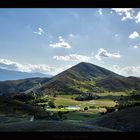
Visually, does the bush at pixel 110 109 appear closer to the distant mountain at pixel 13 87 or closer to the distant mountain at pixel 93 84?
the distant mountain at pixel 93 84

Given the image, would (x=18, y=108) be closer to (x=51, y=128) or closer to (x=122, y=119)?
(x=122, y=119)

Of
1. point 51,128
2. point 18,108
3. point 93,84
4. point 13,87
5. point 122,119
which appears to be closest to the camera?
point 51,128

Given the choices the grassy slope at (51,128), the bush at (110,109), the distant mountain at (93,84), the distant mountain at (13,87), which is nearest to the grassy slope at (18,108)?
the distant mountain at (13,87)

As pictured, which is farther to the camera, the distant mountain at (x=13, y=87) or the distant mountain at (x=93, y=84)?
the distant mountain at (x=13, y=87)

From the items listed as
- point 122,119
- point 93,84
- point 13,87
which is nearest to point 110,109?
point 122,119

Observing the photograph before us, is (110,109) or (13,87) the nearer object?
(110,109)

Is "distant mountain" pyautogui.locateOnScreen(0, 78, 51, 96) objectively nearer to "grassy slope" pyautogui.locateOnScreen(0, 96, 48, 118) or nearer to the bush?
"grassy slope" pyautogui.locateOnScreen(0, 96, 48, 118)

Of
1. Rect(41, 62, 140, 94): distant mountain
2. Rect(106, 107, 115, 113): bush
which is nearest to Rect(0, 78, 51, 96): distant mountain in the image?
Rect(41, 62, 140, 94): distant mountain

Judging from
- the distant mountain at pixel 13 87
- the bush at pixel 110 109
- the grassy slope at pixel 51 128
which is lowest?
the grassy slope at pixel 51 128


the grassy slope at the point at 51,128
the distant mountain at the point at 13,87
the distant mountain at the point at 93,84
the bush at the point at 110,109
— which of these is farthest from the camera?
the distant mountain at the point at 13,87

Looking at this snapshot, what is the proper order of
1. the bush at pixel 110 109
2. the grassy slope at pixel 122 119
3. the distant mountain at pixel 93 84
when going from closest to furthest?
the grassy slope at pixel 122 119 < the bush at pixel 110 109 < the distant mountain at pixel 93 84

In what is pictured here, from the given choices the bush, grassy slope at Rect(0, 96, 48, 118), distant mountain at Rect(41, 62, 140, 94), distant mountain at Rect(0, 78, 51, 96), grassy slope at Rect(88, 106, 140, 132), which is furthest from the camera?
distant mountain at Rect(0, 78, 51, 96)

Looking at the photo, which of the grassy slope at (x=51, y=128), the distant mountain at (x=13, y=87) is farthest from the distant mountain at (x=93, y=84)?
the grassy slope at (x=51, y=128)

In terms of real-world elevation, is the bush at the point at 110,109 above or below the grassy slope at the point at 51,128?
above
